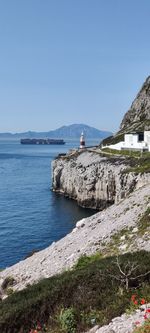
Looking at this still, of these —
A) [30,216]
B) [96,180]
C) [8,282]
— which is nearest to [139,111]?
[96,180]

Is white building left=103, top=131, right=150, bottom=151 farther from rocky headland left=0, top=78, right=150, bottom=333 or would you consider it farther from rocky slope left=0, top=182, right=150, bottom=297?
rocky slope left=0, top=182, right=150, bottom=297

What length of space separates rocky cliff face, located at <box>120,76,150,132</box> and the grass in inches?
4574

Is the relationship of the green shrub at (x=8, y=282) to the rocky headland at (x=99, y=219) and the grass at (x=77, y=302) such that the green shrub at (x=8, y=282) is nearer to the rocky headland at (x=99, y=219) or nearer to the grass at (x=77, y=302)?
the rocky headland at (x=99, y=219)

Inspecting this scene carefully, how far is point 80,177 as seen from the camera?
7981cm

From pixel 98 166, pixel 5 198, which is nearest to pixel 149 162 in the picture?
pixel 98 166

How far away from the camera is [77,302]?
14.1 m

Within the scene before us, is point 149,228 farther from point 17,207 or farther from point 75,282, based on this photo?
point 17,207

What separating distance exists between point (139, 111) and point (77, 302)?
441 ft

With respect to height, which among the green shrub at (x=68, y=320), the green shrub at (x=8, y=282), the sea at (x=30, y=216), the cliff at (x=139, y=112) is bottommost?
the sea at (x=30, y=216)

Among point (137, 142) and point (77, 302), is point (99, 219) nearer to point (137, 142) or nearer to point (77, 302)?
point (77, 302)

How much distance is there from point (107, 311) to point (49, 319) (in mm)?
2219

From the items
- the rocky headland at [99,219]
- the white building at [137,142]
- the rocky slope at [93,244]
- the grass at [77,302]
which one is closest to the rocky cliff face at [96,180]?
the rocky headland at [99,219]

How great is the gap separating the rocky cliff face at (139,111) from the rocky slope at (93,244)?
10026 cm

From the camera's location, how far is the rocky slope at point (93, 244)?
77.4 ft
